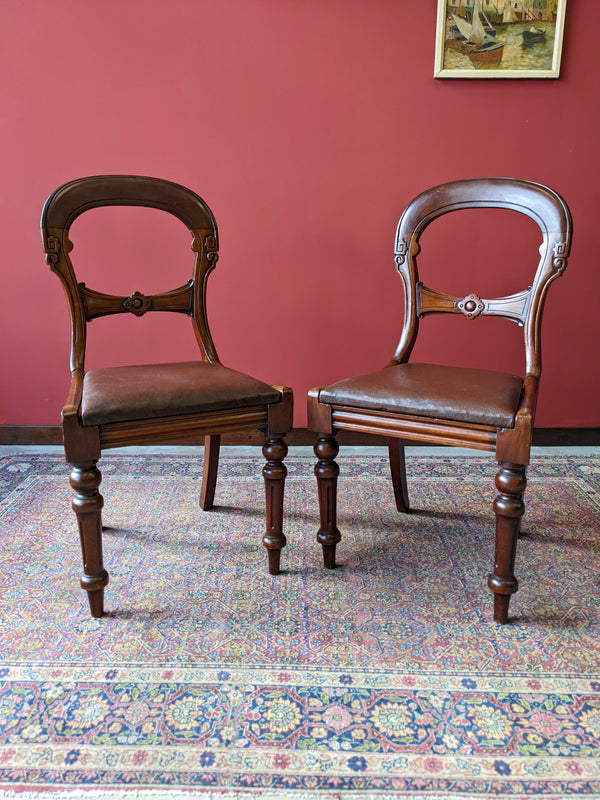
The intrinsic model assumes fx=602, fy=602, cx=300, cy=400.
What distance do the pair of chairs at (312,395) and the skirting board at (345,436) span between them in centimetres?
79

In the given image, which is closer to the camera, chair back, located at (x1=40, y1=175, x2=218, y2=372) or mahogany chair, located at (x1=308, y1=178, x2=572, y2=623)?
mahogany chair, located at (x1=308, y1=178, x2=572, y2=623)

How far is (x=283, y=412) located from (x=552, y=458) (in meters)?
1.58

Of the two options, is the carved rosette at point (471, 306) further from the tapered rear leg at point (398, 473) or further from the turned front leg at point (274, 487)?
the turned front leg at point (274, 487)

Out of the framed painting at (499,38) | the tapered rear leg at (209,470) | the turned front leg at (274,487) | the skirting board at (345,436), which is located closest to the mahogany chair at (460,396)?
the turned front leg at (274,487)

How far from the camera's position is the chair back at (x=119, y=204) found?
1752mm

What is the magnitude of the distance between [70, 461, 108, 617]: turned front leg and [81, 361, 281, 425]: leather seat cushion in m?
0.13

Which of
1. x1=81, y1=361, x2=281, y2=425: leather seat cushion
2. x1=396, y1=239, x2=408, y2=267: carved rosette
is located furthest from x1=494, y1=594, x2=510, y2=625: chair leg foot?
x1=396, y1=239, x2=408, y2=267: carved rosette

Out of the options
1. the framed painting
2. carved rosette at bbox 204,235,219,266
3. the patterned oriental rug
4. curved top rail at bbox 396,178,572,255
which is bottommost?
the patterned oriental rug

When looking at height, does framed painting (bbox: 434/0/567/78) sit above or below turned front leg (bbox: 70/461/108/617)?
above

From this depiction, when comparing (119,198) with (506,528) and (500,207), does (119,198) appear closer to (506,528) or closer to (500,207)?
(500,207)

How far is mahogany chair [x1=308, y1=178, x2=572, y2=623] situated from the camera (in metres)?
1.44

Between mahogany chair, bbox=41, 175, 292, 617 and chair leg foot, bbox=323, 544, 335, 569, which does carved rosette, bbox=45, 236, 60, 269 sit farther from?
chair leg foot, bbox=323, 544, 335, 569

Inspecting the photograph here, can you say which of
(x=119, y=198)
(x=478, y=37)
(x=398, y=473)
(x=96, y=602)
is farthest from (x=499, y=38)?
(x=96, y=602)

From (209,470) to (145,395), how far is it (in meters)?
0.65
